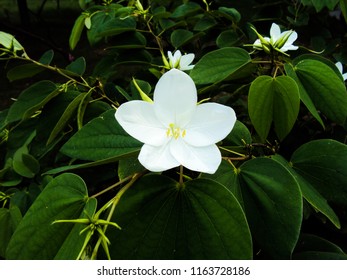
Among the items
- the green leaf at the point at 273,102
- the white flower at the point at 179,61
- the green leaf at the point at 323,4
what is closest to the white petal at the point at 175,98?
the green leaf at the point at 273,102

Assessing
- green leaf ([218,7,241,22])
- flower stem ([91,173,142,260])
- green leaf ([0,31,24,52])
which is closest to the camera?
flower stem ([91,173,142,260])

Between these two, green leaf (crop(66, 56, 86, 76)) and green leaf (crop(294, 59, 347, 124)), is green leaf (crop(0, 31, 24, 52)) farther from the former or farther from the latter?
green leaf (crop(294, 59, 347, 124))

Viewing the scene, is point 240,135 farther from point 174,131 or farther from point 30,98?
point 30,98

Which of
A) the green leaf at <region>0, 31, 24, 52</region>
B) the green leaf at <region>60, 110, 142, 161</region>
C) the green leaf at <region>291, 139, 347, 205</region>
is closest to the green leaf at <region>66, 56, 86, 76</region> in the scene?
the green leaf at <region>0, 31, 24, 52</region>

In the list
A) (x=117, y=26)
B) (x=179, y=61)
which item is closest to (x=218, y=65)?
(x=179, y=61)

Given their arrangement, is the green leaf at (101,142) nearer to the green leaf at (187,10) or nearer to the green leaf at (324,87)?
the green leaf at (324,87)
